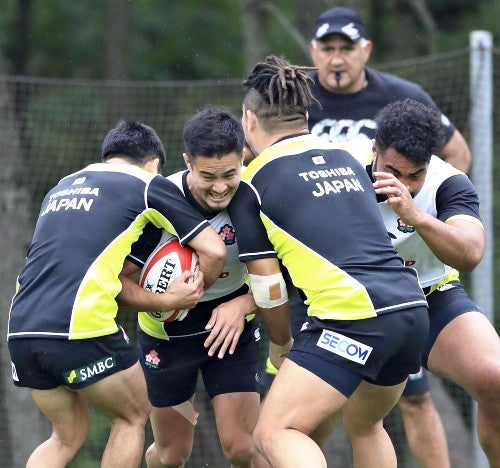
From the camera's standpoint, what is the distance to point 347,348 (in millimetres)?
4871

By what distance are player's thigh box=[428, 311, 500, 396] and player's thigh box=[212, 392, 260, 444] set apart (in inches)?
38.9

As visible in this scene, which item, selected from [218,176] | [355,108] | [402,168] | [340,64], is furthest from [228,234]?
[340,64]

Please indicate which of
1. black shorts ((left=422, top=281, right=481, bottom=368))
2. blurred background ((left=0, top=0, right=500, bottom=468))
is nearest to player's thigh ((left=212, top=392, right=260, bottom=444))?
black shorts ((left=422, top=281, right=481, bottom=368))

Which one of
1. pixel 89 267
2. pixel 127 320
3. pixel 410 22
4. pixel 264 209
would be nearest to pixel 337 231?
pixel 264 209

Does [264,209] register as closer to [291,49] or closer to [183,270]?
[183,270]

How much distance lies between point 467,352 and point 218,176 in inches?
61.1

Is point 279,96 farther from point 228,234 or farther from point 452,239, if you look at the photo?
point 452,239

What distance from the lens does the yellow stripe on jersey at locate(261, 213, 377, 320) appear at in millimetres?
4867

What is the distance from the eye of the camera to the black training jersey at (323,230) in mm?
4895

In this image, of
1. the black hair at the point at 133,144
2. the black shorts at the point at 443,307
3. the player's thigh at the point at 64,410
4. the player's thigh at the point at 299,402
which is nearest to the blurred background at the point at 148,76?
the black shorts at the point at 443,307

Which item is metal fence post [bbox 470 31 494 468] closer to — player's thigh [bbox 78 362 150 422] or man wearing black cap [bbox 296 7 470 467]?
man wearing black cap [bbox 296 7 470 467]

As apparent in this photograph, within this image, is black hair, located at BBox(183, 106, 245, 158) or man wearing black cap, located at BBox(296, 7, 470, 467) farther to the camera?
man wearing black cap, located at BBox(296, 7, 470, 467)

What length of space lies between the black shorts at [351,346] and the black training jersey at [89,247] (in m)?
0.84

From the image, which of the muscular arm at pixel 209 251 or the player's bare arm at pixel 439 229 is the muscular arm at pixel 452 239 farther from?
the muscular arm at pixel 209 251
